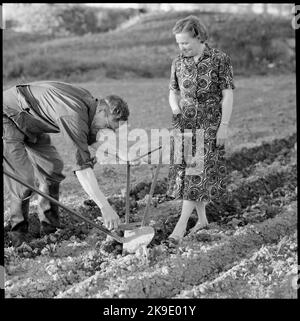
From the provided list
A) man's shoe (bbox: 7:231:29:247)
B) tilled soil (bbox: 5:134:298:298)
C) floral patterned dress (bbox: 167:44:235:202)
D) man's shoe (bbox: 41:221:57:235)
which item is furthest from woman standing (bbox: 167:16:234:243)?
man's shoe (bbox: 7:231:29:247)

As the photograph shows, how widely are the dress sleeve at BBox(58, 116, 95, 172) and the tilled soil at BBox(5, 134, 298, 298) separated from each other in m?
0.74

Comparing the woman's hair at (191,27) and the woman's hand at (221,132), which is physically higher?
the woman's hair at (191,27)

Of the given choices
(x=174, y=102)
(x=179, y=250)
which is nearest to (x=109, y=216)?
(x=179, y=250)

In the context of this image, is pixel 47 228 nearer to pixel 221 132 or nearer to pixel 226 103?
pixel 221 132

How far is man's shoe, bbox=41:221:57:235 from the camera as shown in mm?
4868

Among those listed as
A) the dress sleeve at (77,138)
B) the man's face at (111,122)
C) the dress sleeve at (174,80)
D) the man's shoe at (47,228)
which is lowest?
the man's shoe at (47,228)

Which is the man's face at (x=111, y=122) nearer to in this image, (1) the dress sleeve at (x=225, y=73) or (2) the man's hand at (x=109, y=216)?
(2) the man's hand at (x=109, y=216)

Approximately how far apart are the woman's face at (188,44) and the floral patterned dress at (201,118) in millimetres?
95

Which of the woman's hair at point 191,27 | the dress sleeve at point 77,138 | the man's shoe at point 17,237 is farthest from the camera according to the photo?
the man's shoe at point 17,237

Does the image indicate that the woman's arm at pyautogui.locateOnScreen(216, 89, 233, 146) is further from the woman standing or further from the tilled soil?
the tilled soil

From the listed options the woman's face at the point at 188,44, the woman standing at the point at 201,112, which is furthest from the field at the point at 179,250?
the woman's face at the point at 188,44

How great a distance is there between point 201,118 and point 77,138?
1.14 meters

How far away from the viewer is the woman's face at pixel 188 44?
4293mm

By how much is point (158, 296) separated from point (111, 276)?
391 millimetres
